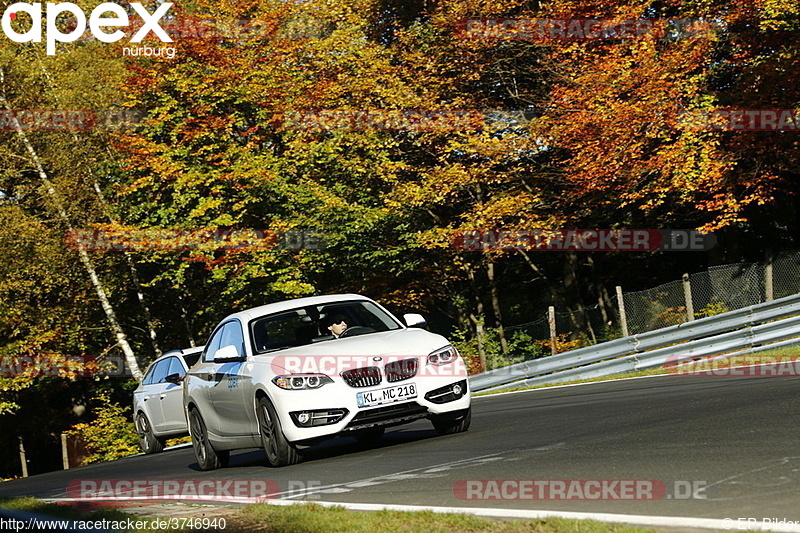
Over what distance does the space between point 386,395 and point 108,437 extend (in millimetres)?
25598

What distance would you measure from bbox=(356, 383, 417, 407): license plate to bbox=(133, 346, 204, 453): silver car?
8.97m

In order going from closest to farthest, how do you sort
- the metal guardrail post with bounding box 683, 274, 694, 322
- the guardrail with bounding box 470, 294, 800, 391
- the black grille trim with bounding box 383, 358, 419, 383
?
the black grille trim with bounding box 383, 358, 419, 383
the guardrail with bounding box 470, 294, 800, 391
the metal guardrail post with bounding box 683, 274, 694, 322

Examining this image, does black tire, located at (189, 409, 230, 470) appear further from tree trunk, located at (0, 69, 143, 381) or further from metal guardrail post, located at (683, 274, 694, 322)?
tree trunk, located at (0, 69, 143, 381)

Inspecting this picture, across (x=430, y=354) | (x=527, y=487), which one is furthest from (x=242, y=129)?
(x=527, y=487)

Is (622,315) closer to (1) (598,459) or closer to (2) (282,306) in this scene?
(2) (282,306)

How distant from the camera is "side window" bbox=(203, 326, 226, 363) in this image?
13195mm

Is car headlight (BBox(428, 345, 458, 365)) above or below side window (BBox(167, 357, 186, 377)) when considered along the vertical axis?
above

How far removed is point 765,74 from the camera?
25953 millimetres

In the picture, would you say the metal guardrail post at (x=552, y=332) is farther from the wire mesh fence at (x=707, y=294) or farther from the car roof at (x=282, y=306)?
the car roof at (x=282, y=306)

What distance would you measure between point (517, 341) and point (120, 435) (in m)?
14.8

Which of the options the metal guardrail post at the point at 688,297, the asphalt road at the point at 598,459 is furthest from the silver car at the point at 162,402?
the metal guardrail post at the point at 688,297

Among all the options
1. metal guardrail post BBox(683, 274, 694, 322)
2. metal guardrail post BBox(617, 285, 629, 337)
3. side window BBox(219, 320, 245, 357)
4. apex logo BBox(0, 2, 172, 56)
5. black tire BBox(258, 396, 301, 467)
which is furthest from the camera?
apex logo BBox(0, 2, 172, 56)

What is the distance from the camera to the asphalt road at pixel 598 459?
674 centimetres

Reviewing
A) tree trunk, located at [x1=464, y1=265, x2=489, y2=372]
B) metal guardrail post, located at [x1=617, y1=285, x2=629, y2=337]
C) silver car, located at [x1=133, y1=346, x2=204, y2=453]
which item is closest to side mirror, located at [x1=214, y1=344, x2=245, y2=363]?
silver car, located at [x1=133, y1=346, x2=204, y2=453]
